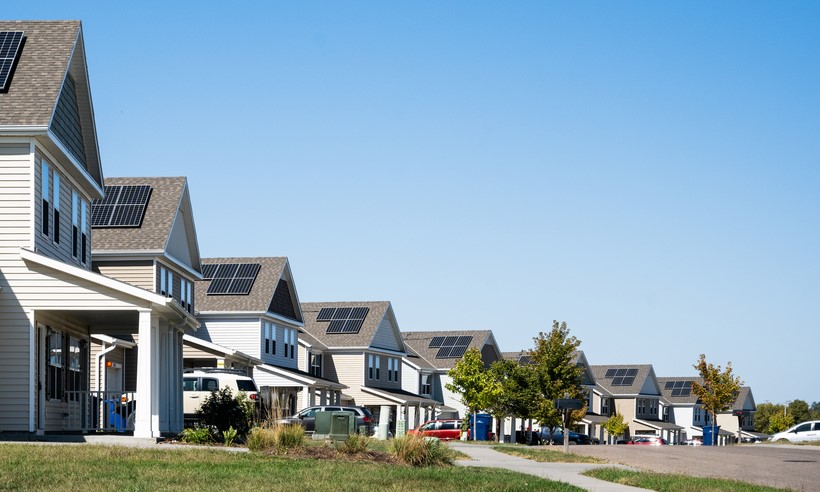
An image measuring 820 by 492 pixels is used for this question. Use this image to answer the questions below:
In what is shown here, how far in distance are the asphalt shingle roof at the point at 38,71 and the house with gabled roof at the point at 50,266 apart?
0.08ft

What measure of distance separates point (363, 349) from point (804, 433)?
2552 centimetres

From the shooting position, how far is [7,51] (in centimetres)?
2600

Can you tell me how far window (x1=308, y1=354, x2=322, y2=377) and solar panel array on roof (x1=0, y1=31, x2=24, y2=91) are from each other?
130ft

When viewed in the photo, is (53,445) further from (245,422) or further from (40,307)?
(245,422)

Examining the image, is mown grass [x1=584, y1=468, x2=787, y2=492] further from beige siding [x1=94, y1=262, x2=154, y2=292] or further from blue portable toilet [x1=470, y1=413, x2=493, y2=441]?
blue portable toilet [x1=470, y1=413, x2=493, y2=441]

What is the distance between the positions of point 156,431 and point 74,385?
6446 millimetres

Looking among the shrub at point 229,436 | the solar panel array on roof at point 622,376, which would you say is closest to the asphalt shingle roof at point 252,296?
the shrub at point 229,436

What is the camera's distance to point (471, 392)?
218 ft

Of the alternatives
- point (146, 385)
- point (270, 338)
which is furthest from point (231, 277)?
point (146, 385)

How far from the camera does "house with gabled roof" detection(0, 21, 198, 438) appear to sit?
24.0 metres

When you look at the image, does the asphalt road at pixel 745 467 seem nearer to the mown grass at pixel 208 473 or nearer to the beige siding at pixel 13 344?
the mown grass at pixel 208 473

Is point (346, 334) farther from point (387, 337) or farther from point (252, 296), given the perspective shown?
point (252, 296)

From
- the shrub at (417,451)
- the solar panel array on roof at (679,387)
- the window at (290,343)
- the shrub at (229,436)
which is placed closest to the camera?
the shrub at (417,451)

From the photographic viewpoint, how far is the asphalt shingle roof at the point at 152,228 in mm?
39281
